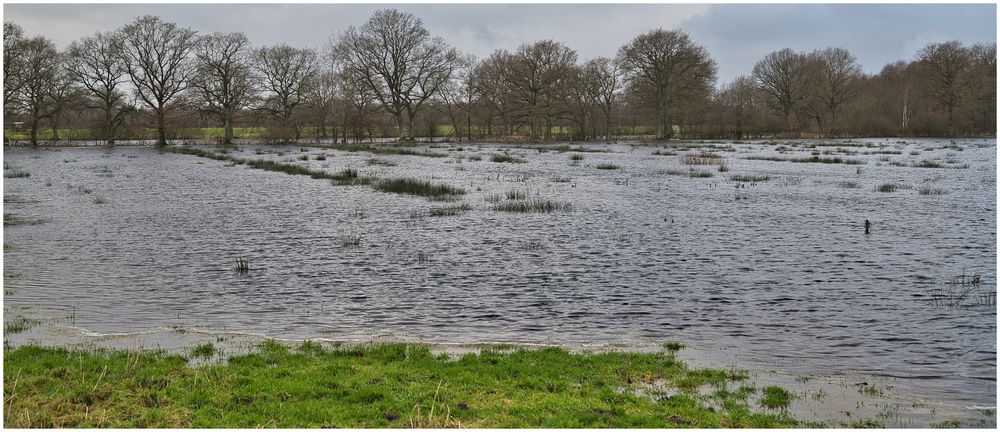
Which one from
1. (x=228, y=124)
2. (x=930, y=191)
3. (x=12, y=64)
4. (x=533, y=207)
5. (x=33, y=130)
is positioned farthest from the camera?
(x=228, y=124)

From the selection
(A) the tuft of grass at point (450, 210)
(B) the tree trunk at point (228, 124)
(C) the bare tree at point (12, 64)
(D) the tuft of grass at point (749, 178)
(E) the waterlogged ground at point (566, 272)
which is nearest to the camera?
(E) the waterlogged ground at point (566, 272)

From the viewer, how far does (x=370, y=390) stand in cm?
791

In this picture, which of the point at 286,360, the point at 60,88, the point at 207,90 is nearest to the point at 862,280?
the point at 286,360

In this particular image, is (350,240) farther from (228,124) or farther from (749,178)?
(228,124)

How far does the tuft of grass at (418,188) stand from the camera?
101 ft

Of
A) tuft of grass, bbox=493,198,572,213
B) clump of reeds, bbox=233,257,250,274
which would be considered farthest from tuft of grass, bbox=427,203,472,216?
clump of reeds, bbox=233,257,250,274

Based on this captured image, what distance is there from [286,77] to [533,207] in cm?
7140

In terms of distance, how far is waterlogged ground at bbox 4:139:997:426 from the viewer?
1068cm

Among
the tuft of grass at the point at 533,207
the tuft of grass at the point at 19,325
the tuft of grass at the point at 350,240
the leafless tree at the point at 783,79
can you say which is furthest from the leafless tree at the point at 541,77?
the tuft of grass at the point at 19,325

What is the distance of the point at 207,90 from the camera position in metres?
84.7

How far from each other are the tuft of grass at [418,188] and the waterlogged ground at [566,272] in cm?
99

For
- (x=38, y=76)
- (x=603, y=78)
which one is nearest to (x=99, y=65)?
(x=38, y=76)

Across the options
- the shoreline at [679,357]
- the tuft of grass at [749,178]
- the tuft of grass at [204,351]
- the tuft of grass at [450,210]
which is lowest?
the shoreline at [679,357]

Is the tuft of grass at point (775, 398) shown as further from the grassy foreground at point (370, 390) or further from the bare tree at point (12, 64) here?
the bare tree at point (12, 64)
